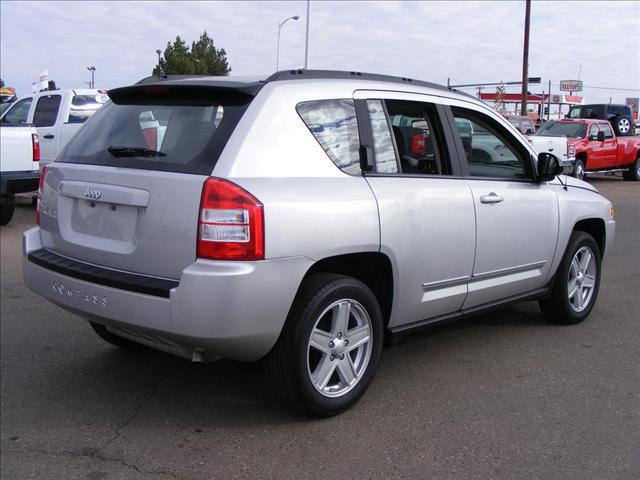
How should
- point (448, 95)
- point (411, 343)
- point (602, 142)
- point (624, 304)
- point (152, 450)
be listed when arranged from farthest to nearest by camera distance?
1. point (602, 142)
2. point (624, 304)
3. point (411, 343)
4. point (448, 95)
5. point (152, 450)

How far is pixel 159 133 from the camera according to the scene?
371 centimetres

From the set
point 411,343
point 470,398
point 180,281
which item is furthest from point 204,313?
point 411,343

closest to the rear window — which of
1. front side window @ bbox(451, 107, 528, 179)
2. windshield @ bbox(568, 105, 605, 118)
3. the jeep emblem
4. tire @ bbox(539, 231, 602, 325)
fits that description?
the jeep emblem

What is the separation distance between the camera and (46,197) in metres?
3.99

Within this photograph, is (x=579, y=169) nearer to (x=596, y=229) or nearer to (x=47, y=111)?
(x=47, y=111)

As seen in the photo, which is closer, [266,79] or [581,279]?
[266,79]

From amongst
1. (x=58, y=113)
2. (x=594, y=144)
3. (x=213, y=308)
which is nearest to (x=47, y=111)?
(x=58, y=113)

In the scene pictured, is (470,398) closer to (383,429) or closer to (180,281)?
(383,429)

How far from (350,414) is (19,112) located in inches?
462

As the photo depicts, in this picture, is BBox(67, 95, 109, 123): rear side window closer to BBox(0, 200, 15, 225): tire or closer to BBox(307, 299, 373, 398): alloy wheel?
BBox(0, 200, 15, 225): tire

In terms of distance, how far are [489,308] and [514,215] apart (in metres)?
0.66

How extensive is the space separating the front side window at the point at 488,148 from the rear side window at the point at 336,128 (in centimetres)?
101

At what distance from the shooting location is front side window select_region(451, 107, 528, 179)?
182 inches

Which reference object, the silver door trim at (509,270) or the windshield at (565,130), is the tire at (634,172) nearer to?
the windshield at (565,130)
